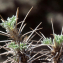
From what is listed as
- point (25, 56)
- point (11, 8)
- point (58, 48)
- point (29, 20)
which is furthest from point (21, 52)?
point (11, 8)

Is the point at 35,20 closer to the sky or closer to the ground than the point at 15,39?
closer to the sky

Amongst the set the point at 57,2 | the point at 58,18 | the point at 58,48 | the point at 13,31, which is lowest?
the point at 58,48

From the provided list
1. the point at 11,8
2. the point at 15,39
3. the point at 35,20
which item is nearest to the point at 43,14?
the point at 35,20

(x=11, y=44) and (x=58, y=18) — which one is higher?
(x=58, y=18)

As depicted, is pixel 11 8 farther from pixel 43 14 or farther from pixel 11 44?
pixel 11 44

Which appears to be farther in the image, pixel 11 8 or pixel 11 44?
pixel 11 8

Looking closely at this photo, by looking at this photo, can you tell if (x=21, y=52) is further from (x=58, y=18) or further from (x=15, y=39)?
(x=58, y=18)

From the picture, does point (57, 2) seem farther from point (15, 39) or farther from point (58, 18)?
point (15, 39)
